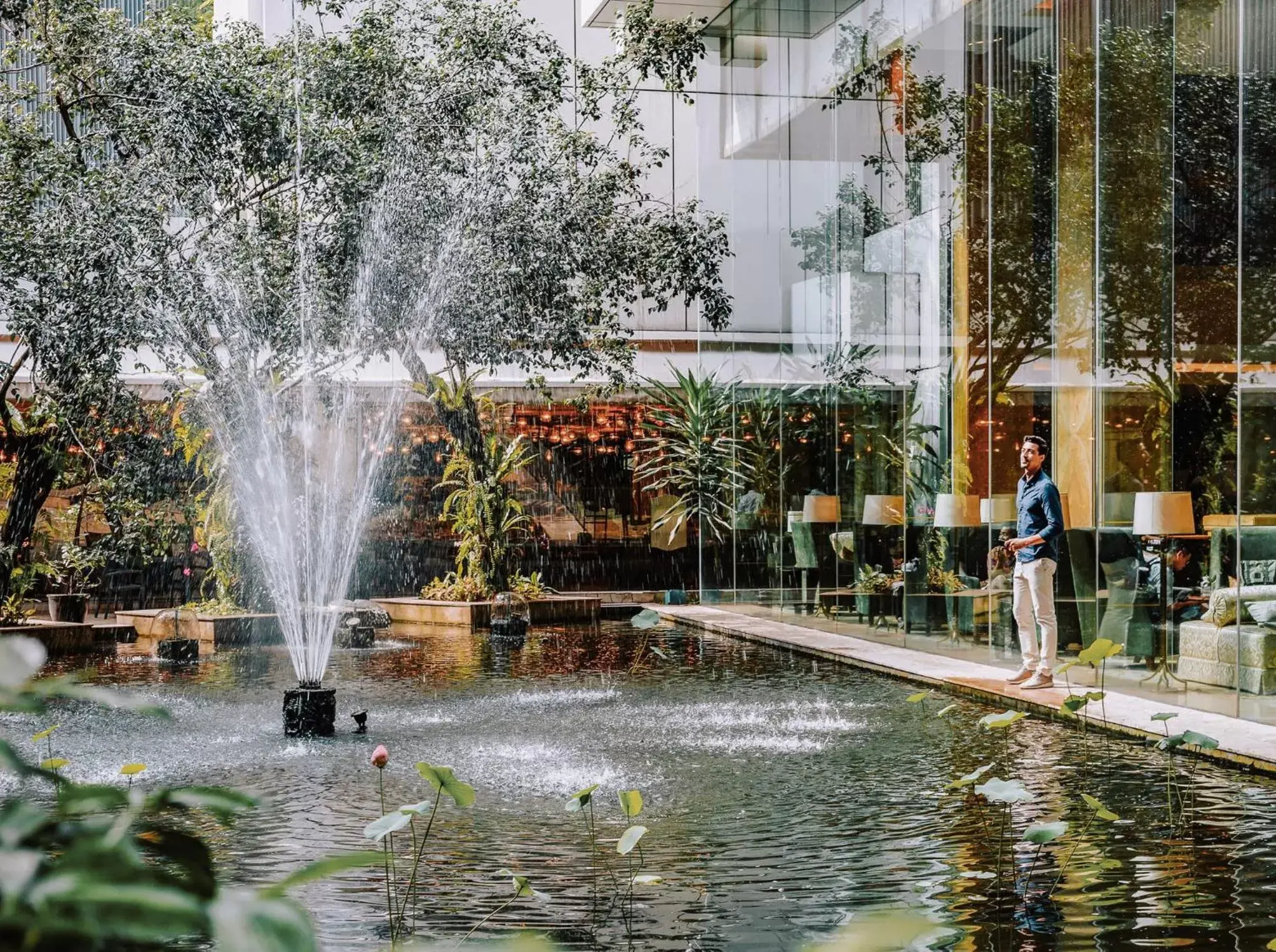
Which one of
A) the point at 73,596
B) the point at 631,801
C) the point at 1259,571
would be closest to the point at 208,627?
the point at 73,596

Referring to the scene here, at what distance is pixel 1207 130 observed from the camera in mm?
9062

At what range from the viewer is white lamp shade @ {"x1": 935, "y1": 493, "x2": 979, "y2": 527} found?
39.8ft

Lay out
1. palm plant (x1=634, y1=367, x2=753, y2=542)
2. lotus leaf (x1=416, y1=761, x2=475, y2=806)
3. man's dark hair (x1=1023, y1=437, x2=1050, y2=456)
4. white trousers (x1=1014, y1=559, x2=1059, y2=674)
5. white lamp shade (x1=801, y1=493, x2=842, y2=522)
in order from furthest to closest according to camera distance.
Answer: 1. palm plant (x1=634, y1=367, x2=753, y2=542)
2. white lamp shade (x1=801, y1=493, x2=842, y2=522)
3. white trousers (x1=1014, y1=559, x2=1059, y2=674)
4. man's dark hair (x1=1023, y1=437, x2=1050, y2=456)
5. lotus leaf (x1=416, y1=761, x2=475, y2=806)

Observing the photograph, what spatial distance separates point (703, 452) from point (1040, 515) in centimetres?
906

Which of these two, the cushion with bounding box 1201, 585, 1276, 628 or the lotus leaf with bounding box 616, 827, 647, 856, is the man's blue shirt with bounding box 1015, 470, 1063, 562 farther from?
the lotus leaf with bounding box 616, 827, 647, 856

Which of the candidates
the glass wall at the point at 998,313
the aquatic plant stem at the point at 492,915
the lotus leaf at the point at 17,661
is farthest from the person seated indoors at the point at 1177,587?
the lotus leaf at the point at 17,661

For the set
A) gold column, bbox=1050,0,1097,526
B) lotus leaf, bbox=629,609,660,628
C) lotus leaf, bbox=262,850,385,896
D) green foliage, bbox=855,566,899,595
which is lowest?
green foliage, bbox=855,566,899,595

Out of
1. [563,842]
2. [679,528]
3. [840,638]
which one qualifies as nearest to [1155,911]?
[563,842]

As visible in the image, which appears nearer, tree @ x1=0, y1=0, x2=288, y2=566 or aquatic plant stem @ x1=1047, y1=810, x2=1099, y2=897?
aquatic plant stem @ x1=1047, y1=810, x2=1099, y2=897

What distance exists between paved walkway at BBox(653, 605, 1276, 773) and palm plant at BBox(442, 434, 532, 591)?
269cm

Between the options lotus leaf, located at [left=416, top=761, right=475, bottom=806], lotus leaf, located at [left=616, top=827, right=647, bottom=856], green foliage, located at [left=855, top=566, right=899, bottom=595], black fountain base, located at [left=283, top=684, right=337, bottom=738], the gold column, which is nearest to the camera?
lotus leaf, located at [left=616, top=827, right=647, bottom=856]

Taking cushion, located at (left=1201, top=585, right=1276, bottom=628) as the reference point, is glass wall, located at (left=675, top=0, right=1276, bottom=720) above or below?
above

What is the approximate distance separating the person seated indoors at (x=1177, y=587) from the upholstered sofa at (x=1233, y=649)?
81 millimetres

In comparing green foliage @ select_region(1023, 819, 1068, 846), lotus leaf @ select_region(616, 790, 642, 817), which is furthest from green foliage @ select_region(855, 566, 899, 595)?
lotus leaf @ select_region(616, 790, 642, 817)
